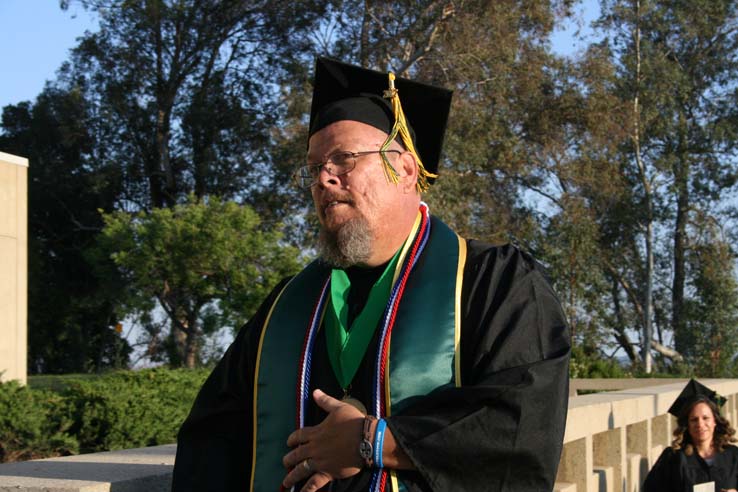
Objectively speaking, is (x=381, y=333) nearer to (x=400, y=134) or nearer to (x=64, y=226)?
(x=400, y=134)

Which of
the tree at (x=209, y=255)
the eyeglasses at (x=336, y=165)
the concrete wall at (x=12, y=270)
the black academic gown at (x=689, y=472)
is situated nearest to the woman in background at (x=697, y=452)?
the black academic gown at (x=689, y=472)

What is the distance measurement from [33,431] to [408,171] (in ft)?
17.9

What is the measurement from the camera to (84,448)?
7.47m

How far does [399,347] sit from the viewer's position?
8.34 feet

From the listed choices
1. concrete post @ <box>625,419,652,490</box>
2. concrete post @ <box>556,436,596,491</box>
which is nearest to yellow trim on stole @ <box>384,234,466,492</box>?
concrete post @ <box>556,436,596,491</box>

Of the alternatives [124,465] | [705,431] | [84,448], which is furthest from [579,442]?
[84,448]

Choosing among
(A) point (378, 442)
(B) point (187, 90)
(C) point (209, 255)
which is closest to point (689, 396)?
(A) point (378, 442)

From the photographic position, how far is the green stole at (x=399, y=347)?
248 cm

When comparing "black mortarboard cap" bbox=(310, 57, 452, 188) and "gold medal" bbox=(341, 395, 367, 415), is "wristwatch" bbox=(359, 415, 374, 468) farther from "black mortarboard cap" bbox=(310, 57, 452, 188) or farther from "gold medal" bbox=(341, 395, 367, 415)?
"black mortarboard cap" bbox=(310, 57, 452, 188)

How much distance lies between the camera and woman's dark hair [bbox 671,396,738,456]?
6672 millimetres

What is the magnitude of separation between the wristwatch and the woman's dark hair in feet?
16.2

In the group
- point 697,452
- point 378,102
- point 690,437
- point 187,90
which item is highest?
point 187,90

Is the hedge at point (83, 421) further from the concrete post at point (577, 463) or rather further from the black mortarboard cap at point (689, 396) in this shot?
the black mortarboard cap at point (689, 396)

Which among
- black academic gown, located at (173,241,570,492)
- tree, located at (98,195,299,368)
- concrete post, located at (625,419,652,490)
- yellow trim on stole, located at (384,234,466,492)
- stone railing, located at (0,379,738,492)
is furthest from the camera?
tree, located at (98,195,299,368)
